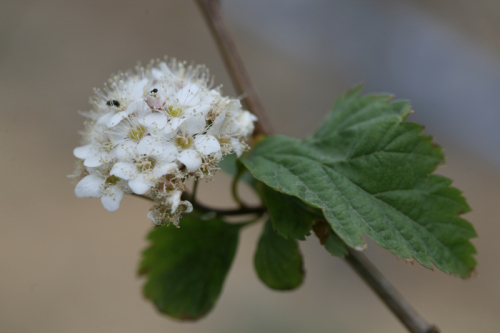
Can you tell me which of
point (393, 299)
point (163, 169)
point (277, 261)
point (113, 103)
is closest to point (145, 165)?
point (163, 169)

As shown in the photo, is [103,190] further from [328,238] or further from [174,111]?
[328,238]

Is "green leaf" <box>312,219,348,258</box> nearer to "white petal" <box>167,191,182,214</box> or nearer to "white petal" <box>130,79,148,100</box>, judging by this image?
"white petal" <box>167,191,182,214</box>

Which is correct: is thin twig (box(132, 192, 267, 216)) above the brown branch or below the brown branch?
below

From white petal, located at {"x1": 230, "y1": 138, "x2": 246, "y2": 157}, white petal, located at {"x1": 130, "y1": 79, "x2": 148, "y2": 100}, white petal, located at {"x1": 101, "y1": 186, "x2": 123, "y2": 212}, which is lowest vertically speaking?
white petal, located at {"x1": 230, "y1": 138, "x2": 246, "y2": 157}

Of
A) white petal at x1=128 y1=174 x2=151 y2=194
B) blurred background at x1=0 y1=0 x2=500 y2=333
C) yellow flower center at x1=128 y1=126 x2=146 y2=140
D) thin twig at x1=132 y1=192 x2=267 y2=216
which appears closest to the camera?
white petal at x1=128 y1=174 x2=151 y2=194

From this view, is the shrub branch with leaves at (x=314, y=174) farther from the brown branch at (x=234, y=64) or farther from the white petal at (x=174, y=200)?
the brown branch at (x=234, y=64)

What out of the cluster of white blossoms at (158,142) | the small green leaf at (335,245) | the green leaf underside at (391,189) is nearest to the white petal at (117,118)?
the cluster of white blossoms at (158,142)

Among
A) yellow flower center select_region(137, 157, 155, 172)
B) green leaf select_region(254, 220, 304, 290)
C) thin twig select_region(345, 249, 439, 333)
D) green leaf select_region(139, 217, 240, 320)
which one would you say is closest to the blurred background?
green leaf select_region(139, 217, 240, 320)

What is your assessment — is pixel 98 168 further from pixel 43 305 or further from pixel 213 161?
pixel 43 305
